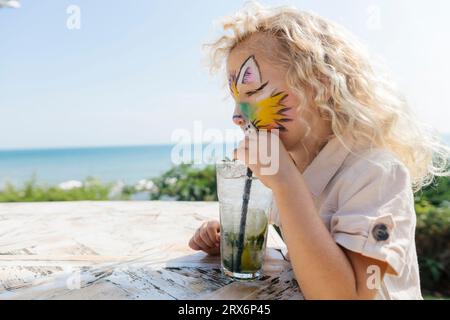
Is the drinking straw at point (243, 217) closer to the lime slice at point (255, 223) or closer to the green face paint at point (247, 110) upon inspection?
the lime slice at point (255, 223)

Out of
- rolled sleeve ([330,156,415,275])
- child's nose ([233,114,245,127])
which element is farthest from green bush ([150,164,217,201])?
rolled sleeve ([330,156,415,275])

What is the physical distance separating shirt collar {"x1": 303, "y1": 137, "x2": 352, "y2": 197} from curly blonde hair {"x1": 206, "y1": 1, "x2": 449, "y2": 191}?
3 cm

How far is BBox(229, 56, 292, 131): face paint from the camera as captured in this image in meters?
0.88

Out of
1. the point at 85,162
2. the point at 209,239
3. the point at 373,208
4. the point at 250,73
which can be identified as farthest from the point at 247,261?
the point at 85,162

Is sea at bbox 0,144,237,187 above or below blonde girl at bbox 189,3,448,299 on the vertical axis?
below

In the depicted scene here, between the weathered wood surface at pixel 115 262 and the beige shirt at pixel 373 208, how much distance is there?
18 cm

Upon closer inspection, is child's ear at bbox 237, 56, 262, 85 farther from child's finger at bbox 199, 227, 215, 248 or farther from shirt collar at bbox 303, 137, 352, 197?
child's finger at bbox 199, 227, 215, 248

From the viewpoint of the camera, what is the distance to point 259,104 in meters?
0.89

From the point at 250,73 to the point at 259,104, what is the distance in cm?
8

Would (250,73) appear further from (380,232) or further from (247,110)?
(380,232)
